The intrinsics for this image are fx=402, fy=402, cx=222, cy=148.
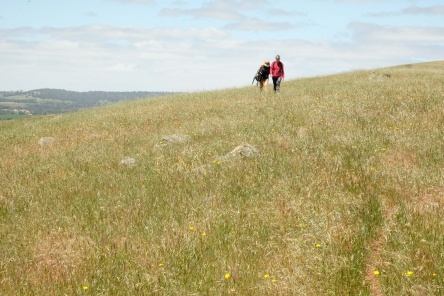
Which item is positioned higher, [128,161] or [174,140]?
[174,140]

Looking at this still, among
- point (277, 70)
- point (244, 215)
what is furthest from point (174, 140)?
point (277, 70)

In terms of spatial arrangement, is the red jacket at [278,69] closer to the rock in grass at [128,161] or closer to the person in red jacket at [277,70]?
the person in red jacket at [277,70]

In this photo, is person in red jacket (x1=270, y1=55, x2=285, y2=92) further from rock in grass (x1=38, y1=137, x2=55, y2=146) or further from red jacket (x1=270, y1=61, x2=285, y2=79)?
rock in grass (x1=38, y1=137, x2=55, y2=146)

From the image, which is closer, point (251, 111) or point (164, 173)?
point (164, 173)

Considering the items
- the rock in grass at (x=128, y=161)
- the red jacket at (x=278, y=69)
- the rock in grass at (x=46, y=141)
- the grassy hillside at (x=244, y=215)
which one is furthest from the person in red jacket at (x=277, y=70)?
the rock in grass at (x=128, y=161)

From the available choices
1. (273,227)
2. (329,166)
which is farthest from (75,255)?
(329,166)

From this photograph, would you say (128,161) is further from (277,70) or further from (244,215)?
(277,70)

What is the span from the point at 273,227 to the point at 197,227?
106 centimetres

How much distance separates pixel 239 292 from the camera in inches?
168

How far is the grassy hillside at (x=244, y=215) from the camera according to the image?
14.5 ft

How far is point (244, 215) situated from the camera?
233 inches

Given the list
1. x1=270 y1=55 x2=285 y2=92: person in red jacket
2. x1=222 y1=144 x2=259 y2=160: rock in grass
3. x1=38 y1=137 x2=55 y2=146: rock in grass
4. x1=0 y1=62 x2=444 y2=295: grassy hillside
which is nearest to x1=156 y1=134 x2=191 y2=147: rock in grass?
x1=0 y1=62 x2=444 y2=295: grassy hillside

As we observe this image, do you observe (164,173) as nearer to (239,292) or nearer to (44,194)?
(44,194)

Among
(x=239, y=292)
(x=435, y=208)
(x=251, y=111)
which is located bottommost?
(x=239, y=292)
